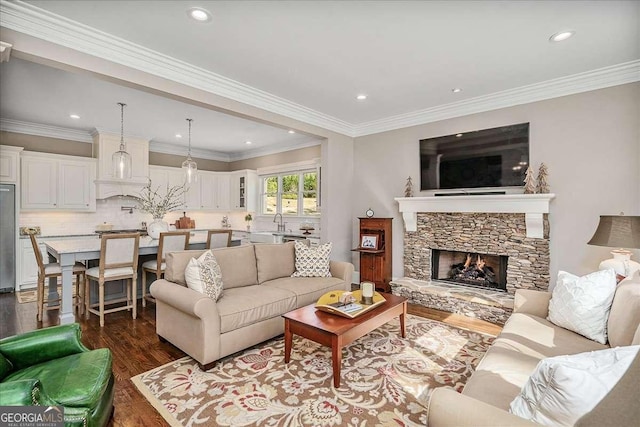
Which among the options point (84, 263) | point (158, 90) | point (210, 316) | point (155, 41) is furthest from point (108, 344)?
point (155, 41)

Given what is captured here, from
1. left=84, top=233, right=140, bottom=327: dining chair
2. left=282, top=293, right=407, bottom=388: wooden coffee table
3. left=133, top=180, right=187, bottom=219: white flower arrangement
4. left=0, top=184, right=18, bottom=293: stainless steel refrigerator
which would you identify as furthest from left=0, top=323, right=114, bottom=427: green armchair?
left=0, top=184, right=18, bottom=293: stainless steel refrigerator

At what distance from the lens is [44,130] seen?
18.1 feet

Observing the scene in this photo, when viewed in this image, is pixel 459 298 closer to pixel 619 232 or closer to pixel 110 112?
pixel 619 232

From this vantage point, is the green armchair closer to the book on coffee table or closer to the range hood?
the book on coffee table

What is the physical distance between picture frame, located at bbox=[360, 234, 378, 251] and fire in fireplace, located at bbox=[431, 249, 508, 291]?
875 mm

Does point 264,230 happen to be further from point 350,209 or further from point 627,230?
point 627,230

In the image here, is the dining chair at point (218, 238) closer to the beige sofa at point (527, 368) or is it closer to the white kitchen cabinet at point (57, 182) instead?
the white kitchen cabinet at point (57, 182)

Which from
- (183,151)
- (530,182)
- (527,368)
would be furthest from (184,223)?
(527,368)

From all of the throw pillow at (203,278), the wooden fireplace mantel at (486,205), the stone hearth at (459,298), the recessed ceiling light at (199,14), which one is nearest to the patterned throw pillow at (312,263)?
the throw pillow at (203,278)

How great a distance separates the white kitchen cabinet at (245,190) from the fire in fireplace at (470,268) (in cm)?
441

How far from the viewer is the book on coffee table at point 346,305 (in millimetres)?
2623

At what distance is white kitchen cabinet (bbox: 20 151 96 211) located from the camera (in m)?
5.21

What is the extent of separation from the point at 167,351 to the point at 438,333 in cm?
271

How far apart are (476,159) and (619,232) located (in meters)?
1.93
